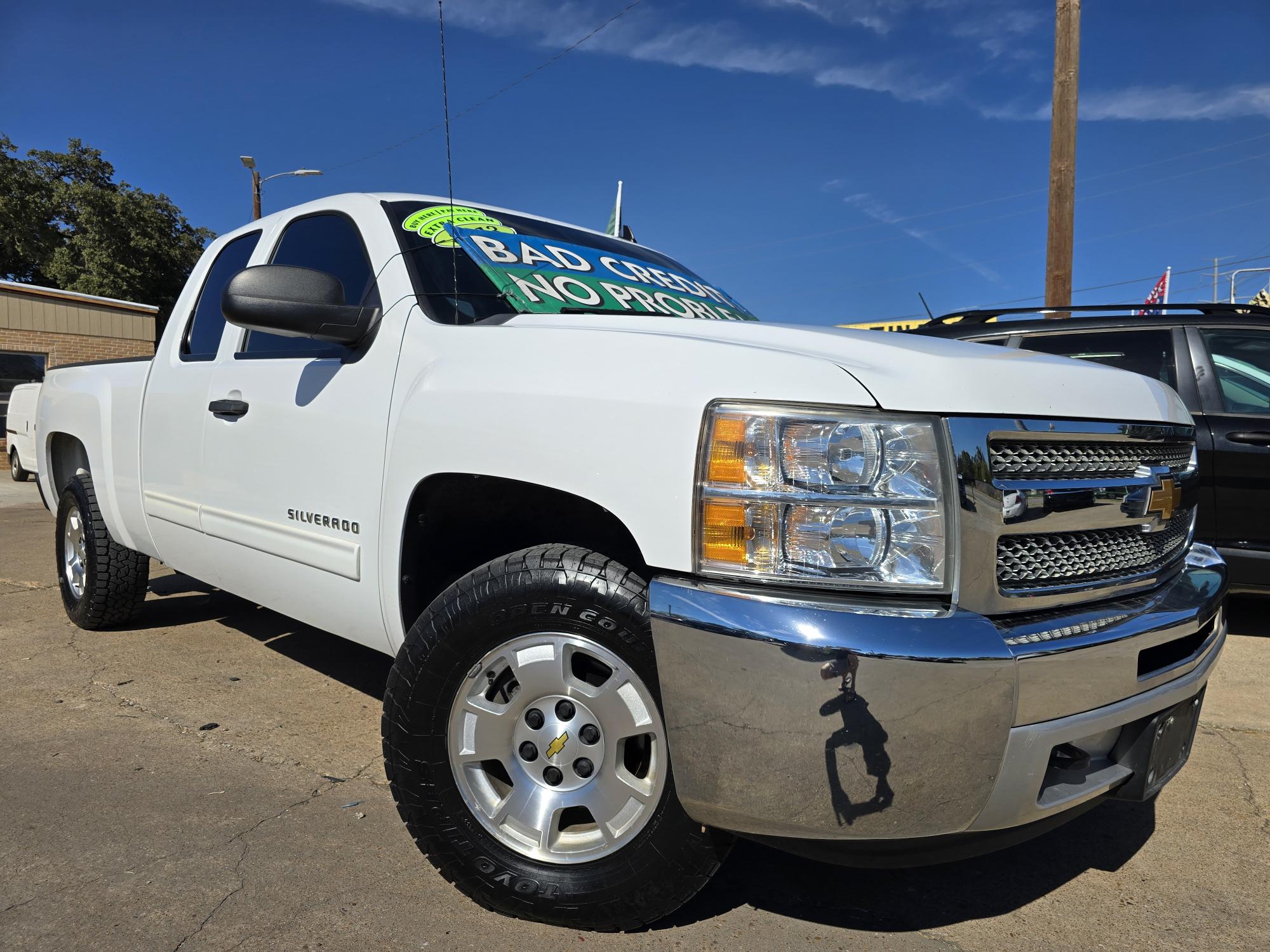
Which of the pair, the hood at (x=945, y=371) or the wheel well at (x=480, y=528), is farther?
the wheel well at (x=480, y=528)

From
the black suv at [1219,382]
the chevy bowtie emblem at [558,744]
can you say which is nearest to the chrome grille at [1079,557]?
the chevy bowtie emblem at [558,744]

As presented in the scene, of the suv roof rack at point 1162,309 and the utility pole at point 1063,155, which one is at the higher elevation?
the utility pole at point 1063,155

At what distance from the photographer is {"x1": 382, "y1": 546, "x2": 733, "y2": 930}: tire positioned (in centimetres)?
186

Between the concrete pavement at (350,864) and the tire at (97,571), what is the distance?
77 cm

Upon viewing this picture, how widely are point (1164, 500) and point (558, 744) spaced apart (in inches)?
61.8

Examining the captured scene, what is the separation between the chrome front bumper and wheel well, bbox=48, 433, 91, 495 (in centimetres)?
433

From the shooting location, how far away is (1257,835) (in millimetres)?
2572

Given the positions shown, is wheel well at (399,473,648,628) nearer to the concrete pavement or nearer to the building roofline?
the concrete pavement

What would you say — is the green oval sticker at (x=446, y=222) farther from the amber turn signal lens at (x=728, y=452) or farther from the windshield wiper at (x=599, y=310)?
the amber turn signal lens at (x=728, y=452)

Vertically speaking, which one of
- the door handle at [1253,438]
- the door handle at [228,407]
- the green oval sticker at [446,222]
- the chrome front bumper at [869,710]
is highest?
the green oval sticker at [446,222]

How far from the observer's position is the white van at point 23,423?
39.6ft

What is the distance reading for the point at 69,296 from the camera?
1906cm

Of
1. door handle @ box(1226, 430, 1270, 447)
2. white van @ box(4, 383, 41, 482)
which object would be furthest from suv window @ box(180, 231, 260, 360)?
white van @ box(4, 383, 41, 482)

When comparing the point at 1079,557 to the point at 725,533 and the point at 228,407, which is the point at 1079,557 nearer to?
the point at 725,533
